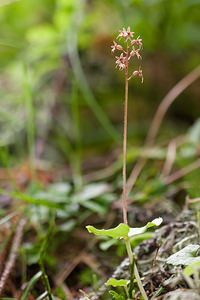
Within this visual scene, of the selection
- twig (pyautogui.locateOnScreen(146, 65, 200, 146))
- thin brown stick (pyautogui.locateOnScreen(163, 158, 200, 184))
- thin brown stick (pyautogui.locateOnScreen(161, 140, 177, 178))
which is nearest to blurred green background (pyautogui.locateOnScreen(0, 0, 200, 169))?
twig (pyautogui.locateOnScreen(146, 65, 200, 146))

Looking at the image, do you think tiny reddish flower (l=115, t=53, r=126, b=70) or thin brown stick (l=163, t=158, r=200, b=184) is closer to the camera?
tiny reddish flower (l=115, t=53, r=126, b=70)

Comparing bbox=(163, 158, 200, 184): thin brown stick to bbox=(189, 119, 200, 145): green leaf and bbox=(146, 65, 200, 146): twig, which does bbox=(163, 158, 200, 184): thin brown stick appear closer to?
bbox=(189, 119, 200, 145): green leaf

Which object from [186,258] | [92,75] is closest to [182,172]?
A: [186,258]

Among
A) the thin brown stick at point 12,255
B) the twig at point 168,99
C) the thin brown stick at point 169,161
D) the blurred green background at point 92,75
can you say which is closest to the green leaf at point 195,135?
the thin brown stick at point 169,161

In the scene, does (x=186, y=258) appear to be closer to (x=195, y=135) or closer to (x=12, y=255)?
(x=12, y=255)

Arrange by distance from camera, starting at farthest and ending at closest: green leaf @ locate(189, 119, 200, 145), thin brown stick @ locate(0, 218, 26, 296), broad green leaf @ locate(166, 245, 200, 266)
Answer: green leaf @ locate(189, 119, 200, 145), thin brown stick @ locate(0, 218, 26, 296), broad green leaf @ locate(166, 245, 200, 266)

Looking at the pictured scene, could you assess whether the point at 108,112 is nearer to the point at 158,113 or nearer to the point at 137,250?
the point at 158,113
